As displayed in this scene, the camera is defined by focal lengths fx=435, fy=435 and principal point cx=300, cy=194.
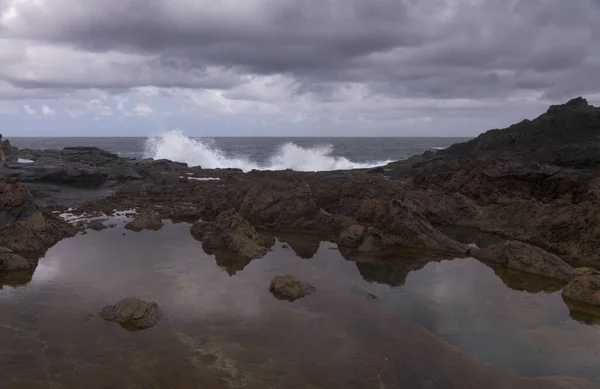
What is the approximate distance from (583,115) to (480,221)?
1724cm

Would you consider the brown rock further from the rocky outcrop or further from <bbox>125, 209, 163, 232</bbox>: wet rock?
<bbox>125, 209, 163, 232</bbox>: wet rock

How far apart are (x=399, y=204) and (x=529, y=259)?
229 inches

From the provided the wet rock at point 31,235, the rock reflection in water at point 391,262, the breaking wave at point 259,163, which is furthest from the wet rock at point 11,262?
the breaking wave at point 259,163

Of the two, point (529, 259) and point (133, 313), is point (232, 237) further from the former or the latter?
point (529, 259)

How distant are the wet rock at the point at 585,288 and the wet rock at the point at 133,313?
1073 cm

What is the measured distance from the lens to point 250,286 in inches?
487

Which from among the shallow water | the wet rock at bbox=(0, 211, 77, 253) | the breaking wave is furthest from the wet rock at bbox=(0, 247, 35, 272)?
the breaking wave

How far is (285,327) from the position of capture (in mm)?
9742

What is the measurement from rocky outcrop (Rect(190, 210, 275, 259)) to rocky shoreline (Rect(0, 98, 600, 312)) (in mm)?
55

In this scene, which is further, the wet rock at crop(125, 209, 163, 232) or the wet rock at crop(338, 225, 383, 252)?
the wet rock at crop(125, 209, 163, 232)

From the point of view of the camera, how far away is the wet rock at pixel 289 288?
11.6 meters

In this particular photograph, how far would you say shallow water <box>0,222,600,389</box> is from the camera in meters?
7.79

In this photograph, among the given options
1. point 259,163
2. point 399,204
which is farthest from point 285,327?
point 259,163

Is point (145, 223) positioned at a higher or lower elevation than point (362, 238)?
lower
